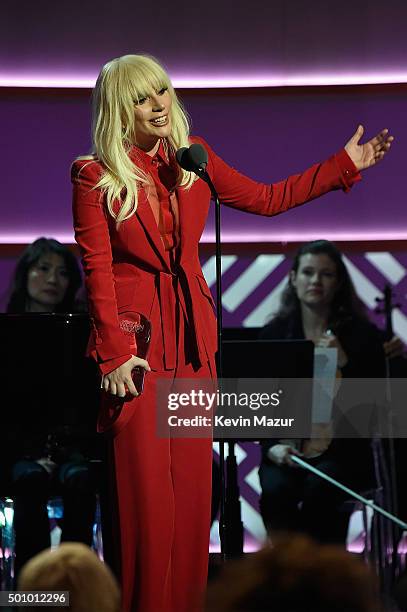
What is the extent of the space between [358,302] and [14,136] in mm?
1844

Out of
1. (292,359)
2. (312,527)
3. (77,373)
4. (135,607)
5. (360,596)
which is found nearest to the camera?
(360,596)

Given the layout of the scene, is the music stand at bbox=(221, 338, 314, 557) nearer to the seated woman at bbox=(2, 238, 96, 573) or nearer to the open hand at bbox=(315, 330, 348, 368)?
the open hand at bbox=(315, 330, 348, 368)

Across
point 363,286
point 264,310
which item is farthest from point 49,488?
point 363,286

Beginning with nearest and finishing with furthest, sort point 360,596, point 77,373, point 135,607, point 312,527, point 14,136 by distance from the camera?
point 360,596 < point 135,607 < point 77,373 < point 312,527 < point 14,136

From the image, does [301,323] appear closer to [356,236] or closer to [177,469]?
[356,236]

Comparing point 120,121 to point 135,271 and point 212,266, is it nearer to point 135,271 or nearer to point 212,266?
point 135,271

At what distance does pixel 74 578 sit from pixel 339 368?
3005 millimetres

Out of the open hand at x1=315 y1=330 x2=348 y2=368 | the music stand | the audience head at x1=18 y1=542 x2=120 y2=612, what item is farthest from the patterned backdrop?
the audience head at x1=18 y1=542 x2=120 y2=612

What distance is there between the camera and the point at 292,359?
3.93 meters

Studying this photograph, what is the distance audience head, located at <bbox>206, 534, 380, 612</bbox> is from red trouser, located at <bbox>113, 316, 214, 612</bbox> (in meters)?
1.52

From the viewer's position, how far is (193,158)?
2.61m

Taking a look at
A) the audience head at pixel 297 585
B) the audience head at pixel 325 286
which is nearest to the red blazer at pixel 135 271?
the audience head at pixel 297 585

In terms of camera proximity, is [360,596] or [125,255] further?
[125,255]

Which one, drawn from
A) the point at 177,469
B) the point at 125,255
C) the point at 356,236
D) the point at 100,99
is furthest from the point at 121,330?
the point at 356,236
